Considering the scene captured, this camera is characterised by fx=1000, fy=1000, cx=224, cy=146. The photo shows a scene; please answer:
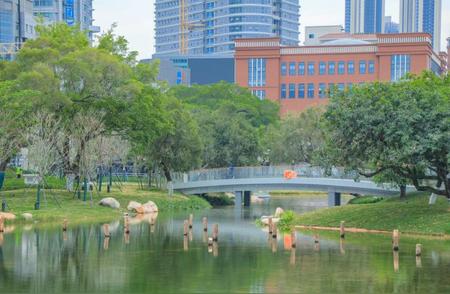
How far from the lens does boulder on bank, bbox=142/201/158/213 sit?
79688 mm

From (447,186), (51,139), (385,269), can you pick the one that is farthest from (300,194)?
(385,269)

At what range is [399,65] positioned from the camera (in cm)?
16200

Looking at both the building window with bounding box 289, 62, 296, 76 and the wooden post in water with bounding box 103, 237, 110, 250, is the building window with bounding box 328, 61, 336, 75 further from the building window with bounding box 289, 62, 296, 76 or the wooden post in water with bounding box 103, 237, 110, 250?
the wooden post in water with bounding box 103, 237, 110, 250

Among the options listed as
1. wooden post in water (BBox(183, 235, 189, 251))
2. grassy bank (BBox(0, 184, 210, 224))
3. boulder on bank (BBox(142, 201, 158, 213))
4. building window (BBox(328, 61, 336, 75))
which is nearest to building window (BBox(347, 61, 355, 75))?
building window (BBox(328, 61, 336, 75))

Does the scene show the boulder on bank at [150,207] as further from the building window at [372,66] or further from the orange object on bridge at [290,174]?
the building window at [372,66]

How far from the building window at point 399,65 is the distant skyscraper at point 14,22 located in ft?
194

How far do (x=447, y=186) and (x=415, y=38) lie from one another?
4252 inches

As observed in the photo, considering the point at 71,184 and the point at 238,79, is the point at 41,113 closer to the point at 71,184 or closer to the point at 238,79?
the point at 71,184

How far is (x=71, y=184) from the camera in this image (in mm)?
81312

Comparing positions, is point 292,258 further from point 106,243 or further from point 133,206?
point 133,206

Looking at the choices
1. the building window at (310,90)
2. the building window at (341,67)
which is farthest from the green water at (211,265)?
the building window at (310,90)

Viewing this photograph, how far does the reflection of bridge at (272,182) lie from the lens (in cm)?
8300

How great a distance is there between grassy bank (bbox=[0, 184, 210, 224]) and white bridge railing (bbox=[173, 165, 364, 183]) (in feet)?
7.22

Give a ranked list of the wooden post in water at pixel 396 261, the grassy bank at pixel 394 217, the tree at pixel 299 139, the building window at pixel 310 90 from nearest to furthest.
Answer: the wooden post in water at pixel 396 261
the grassy bank at pixel 394 217
the tree at pixel 299 139
the building window at pixel 310 90
